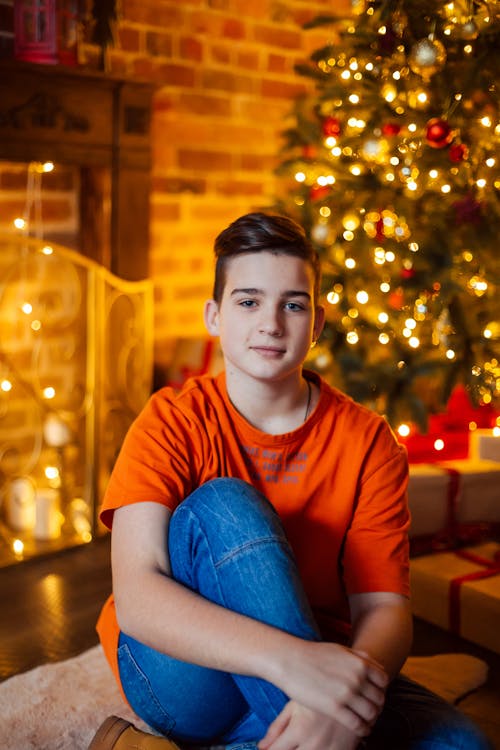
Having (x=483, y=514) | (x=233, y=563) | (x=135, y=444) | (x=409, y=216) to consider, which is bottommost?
(x=483, y=514)

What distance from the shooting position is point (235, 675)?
119 cm

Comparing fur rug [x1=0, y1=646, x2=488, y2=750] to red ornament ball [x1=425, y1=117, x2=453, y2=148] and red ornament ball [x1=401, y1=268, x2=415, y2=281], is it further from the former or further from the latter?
red ornament ball [x1=425, y1=117, x2=453, y2=148]

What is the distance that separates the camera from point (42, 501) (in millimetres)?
2850

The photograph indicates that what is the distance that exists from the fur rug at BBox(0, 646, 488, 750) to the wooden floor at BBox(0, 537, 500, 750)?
0.17 feet

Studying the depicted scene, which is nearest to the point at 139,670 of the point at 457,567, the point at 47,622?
the point at 47,622

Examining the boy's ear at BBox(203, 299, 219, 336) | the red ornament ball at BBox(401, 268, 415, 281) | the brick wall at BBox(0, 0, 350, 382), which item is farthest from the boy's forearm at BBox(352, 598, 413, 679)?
the brick wall at BBox(0, 0, 350, 382)

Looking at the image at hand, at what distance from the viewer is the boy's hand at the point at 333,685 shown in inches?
43.6

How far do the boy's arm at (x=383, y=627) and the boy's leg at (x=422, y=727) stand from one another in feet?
0.23

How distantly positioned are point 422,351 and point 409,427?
0.27 m

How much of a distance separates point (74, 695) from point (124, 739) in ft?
1.85

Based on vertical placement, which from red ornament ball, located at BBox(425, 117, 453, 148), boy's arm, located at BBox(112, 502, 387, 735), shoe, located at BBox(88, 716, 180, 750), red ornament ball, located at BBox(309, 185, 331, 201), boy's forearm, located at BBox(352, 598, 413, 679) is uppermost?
red ornament ball, located at BBox(425, 117, 453, 148)

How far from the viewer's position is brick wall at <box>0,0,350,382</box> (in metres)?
3.29

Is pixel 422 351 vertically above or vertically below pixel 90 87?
below

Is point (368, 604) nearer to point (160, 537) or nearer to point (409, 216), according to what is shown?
point (160, 537)
